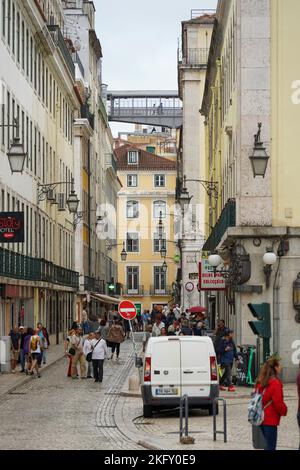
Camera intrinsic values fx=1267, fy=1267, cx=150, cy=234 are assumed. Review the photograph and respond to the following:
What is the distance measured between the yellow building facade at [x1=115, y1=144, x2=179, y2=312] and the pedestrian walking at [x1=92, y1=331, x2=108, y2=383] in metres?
94.3

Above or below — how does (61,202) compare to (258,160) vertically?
above

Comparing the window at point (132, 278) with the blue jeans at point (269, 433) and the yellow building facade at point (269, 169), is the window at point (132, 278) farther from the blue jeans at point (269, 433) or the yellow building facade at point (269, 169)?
the blue jeans at point (269, 433)

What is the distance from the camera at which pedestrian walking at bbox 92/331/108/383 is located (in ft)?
115

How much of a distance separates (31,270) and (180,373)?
28010mm

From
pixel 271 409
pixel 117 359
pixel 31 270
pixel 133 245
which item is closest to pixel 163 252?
pixel 133 245

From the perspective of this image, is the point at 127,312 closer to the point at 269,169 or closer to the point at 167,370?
the point at 269,169

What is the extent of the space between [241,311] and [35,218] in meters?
25.2

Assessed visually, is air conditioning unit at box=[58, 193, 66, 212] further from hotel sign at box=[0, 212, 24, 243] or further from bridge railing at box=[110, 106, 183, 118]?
bridge railing at box=[110, 106, 183, 118]

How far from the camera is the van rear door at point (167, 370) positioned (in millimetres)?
24328

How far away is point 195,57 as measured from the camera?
264ft

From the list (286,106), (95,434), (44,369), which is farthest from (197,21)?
(95,434)

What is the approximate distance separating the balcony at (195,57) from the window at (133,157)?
174 ft

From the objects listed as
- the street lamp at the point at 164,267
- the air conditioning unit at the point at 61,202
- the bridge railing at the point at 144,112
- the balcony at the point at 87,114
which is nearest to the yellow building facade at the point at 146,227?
the street lamp at the point at 164,267
